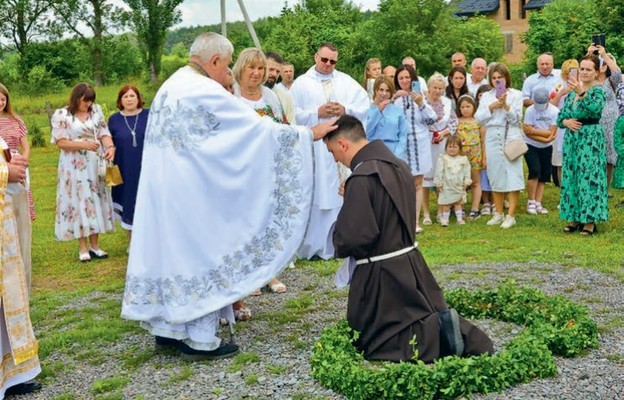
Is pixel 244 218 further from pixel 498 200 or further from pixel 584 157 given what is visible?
pixel 498 200

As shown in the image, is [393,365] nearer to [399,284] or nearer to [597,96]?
[399,284]

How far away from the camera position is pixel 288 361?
616cm

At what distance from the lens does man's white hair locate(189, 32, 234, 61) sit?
6312 millimetres

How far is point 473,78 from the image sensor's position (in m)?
12.8

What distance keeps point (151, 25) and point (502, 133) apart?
135ft

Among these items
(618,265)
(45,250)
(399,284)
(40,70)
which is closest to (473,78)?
(618,265)

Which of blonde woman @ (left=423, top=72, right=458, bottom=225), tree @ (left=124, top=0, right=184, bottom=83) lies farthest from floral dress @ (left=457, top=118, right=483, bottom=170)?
tree @ (left=124, top=0, right=184, bottom=83)

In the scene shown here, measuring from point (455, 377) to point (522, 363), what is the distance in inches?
21.8

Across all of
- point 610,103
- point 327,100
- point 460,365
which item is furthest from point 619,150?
point 460,365

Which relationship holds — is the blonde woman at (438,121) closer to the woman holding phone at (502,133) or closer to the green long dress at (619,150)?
the woman holding phone at (502,133)

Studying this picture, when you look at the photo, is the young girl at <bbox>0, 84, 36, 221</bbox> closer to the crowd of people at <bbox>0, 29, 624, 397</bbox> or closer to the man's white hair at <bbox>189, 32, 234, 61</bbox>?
the crowd of people at <bbox>0, 29, 624, 397</bbox>

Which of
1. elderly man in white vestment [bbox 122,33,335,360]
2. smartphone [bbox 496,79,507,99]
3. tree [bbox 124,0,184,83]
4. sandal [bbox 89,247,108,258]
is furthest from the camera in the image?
tree [bbox 124,0,184,83]

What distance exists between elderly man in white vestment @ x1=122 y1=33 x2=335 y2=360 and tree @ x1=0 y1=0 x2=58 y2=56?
1892 inches

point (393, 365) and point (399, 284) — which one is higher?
point (399, 284)
